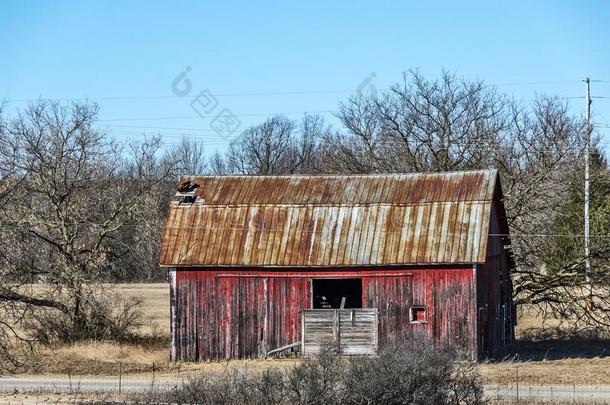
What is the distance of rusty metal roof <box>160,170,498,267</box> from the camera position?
2964 centimetres

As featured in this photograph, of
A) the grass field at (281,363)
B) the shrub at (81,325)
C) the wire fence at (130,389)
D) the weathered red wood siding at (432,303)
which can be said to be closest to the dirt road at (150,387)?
the wire fence at (130,389)

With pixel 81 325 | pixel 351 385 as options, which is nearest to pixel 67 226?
pixel 81 325

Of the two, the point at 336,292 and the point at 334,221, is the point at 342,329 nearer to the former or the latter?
the point at 334,221

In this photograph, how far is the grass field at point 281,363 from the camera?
85.4 feet

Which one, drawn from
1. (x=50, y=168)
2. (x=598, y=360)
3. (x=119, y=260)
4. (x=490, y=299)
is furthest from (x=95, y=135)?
(x=598, y=360)

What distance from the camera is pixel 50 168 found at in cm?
3444

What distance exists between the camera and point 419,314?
97.6ft

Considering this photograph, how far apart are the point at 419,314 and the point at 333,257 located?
3.00m

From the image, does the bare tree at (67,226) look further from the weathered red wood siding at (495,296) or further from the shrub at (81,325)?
the weathered red wood siding at (495,296)

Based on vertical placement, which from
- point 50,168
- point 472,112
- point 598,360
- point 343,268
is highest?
point 472,112

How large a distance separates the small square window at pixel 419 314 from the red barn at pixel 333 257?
32mm

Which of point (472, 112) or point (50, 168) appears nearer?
point (50, 168)

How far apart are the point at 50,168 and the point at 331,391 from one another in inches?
761

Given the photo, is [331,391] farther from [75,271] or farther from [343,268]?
[75,271]
